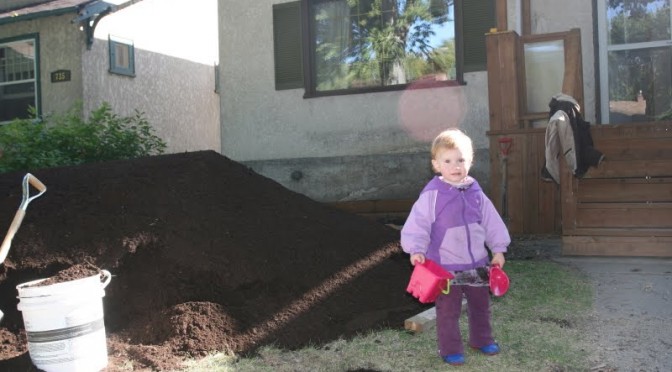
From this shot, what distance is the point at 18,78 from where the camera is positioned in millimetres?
11430

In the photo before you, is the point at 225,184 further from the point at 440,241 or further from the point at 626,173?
the point at 626,173

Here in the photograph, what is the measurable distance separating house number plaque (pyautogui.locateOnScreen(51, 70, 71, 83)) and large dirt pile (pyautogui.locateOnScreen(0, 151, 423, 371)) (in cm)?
610

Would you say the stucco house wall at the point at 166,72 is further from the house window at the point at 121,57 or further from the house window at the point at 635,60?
the house window at the point at 635,60

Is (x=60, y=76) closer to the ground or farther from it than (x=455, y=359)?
farther from it

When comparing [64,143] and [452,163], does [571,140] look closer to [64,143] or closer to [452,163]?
[452,163]

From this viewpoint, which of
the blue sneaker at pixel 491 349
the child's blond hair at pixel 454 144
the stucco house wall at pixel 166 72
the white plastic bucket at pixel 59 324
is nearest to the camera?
the white plastic bucket at pixel 59 324

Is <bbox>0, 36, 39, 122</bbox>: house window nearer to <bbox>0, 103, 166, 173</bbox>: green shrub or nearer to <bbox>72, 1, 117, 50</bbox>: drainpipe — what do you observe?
<bbox>72, 1, 117, 50</bbox>: drainpipe

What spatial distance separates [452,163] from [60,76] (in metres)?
9.53

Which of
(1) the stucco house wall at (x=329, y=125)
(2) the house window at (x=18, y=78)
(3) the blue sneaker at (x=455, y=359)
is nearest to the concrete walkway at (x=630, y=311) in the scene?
(3) the blue sneaker at (x=455, y=359)

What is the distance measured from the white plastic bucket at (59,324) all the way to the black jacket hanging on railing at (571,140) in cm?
435

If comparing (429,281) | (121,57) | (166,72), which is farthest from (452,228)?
(166,72)

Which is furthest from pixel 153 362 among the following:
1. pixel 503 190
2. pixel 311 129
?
pixel 311 129

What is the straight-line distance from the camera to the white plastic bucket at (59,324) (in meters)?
3.00

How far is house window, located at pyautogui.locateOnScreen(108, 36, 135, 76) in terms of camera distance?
11391mm
